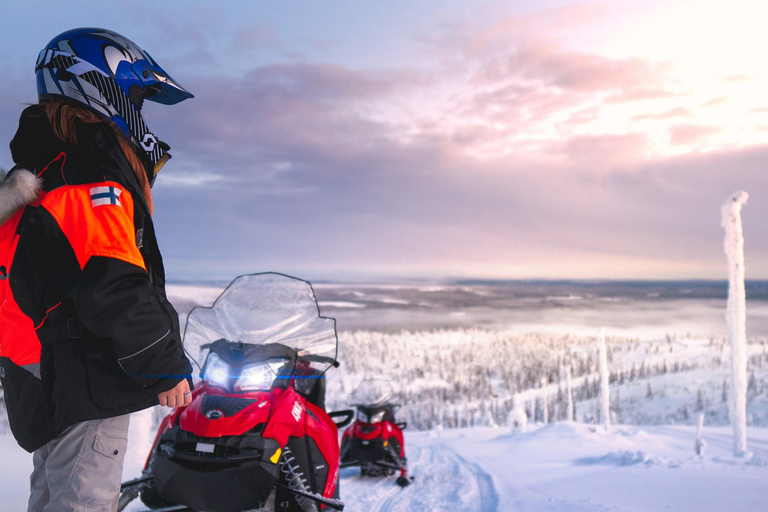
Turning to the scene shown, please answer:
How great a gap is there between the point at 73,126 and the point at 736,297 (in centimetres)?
1052

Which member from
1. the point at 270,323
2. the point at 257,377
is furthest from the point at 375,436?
the point at 257,377

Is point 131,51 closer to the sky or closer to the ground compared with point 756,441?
closer to the sky

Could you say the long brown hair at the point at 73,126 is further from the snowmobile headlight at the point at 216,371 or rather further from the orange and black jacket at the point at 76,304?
the snowmobile headlight at the point at 216,371

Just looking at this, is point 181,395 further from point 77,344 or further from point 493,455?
point 493,455

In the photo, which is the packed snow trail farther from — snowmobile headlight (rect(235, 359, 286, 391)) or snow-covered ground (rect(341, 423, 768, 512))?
snowmobile headlight (rect(235, 359, 286, 391))

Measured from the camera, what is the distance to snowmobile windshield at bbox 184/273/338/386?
3.98 m

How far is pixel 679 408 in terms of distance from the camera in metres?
74.3

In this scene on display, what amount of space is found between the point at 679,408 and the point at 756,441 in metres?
75.8

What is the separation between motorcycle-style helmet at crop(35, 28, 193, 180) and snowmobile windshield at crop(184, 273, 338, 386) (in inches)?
66.4

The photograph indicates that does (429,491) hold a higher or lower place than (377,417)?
lower

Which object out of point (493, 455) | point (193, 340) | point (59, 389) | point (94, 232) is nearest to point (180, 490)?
point (193, 340)

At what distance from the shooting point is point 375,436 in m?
7.98

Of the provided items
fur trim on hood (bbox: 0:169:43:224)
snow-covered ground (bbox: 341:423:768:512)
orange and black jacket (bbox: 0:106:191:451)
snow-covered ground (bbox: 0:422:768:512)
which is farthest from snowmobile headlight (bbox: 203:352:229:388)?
snow-covered ground (bbox: 341:423:768:512)

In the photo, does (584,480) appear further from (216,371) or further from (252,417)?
(216,371)
